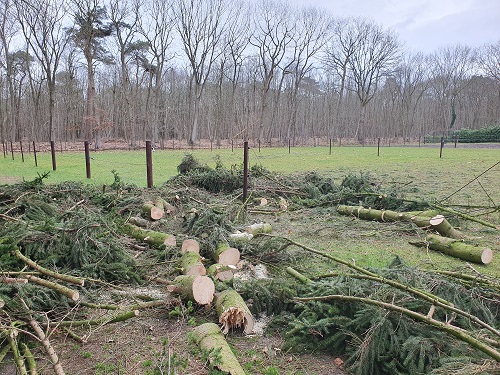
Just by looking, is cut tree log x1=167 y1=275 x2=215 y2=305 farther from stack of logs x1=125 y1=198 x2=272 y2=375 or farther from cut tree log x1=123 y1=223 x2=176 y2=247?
cut tree log x1=123 y1=223 x2=176 y2=247

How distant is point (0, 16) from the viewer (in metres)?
28.2

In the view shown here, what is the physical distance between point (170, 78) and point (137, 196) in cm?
4695

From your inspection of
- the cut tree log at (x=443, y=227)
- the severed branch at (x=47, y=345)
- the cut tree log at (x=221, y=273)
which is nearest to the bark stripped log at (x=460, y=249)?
the cut tree log at (x=443, y=227)

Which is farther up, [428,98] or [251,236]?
[428,98]

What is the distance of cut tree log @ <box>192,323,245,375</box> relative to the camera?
2.45 m

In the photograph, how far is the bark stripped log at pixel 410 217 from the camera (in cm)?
593

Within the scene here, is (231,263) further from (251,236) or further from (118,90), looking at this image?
(118,90)

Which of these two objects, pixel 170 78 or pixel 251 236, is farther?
pixel 170 78

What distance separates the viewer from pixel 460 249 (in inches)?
202

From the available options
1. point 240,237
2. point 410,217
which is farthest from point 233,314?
point 410,217

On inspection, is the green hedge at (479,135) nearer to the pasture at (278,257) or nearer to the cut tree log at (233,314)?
the pasture at (278,257)

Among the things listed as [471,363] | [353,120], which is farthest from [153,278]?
[353,120]

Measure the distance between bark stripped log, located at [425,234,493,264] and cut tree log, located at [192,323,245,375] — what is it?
3.73 m

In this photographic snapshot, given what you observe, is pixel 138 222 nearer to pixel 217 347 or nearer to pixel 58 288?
pixel 58 288
